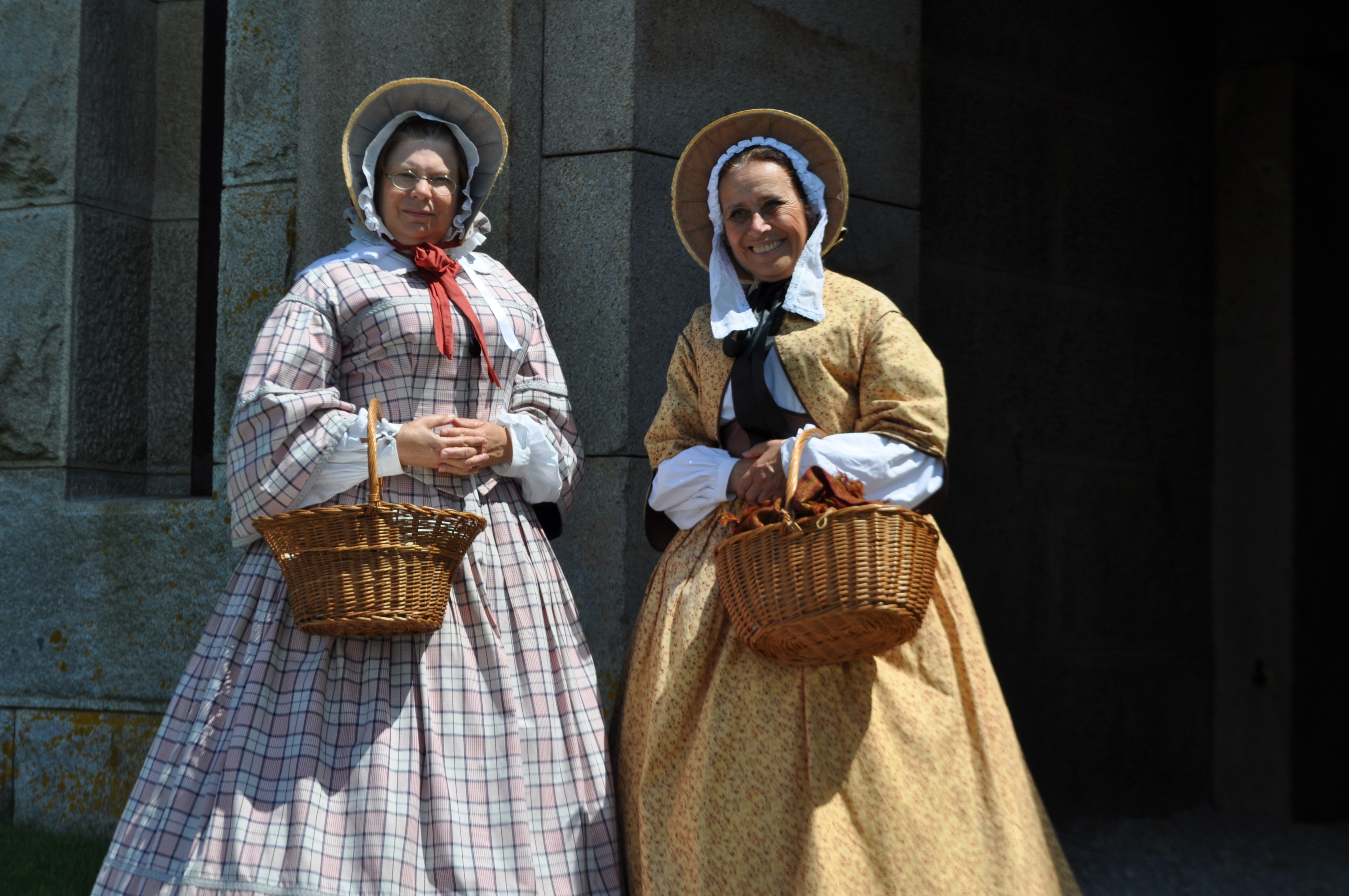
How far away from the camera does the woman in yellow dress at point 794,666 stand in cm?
307

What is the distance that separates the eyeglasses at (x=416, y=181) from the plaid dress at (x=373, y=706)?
0.22 m

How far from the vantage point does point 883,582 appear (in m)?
2.84

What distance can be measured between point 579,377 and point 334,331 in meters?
1.16

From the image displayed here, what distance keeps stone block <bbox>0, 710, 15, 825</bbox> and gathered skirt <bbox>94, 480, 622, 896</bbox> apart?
2.24 meters

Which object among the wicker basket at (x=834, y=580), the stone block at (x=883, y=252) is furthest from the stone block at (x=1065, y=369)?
the wicker basket at (x=834, y=580)

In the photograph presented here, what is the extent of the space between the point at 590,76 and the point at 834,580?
231 cm

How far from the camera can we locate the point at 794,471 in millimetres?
3018

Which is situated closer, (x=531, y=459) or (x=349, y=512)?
(x=349, y=512)

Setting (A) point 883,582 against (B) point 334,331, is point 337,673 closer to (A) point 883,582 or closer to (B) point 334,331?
(B) point 334,331

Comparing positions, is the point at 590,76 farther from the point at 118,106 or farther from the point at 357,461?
the point at 118,106

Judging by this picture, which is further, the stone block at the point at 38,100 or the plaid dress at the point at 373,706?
the stone block at the point at 38,100

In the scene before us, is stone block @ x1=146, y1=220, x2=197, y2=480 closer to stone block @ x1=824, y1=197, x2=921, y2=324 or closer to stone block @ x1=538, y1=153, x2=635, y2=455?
stone block @ x1=538, y1=153, x2=635, y2=455

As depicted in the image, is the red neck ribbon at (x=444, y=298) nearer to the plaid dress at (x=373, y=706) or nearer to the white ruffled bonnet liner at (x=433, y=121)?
the plaid dress at (x=373, y=706)

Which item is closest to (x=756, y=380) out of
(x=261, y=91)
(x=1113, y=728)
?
(x=261, y=91)
